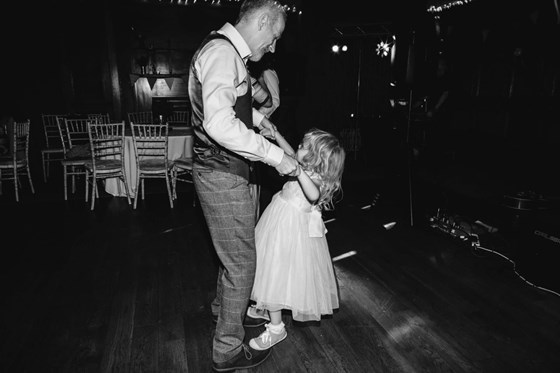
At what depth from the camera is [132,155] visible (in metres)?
4.72

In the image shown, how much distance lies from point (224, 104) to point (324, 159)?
2.46ft

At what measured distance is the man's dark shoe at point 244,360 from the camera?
183 centimetres

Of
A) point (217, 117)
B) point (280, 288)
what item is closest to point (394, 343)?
point (280, 288)

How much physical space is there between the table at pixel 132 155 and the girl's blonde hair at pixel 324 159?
9.89 ft

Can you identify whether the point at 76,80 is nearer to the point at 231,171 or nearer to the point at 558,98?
the point at 231,171

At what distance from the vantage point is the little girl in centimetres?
200

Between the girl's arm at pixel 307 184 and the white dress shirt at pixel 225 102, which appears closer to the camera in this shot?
the white dress shirt at pixel 225 102

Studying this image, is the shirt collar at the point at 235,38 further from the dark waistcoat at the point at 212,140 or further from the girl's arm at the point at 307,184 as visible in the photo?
the girl's arm at the point at 307,184

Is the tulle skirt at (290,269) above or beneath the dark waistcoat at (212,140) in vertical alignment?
beneath

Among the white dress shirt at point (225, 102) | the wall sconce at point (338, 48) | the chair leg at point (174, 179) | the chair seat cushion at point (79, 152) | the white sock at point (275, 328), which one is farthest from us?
the wall sconce at point (338, 48)

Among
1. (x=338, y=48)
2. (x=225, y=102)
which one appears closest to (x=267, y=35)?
(x=225, y=102)

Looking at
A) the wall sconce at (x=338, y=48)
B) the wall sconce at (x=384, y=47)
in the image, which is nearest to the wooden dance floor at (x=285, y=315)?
the wall sconce at (x=338, y=48)

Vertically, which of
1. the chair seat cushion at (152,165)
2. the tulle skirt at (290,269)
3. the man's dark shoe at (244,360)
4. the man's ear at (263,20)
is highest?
the man's ear at (263,20)

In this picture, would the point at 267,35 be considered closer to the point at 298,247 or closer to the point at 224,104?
the point at 224,104
